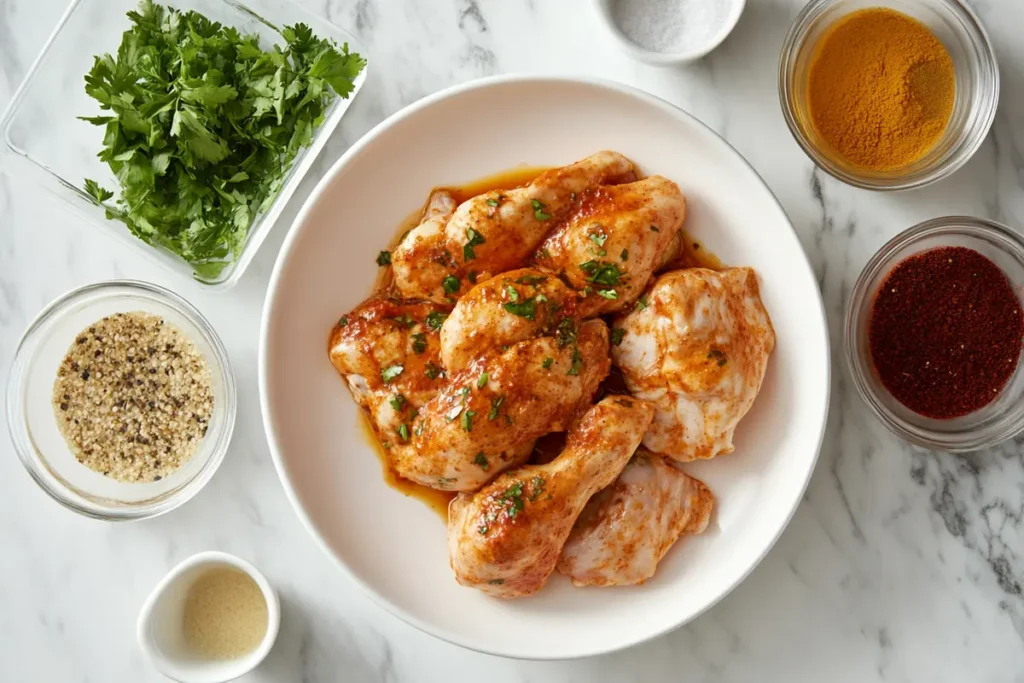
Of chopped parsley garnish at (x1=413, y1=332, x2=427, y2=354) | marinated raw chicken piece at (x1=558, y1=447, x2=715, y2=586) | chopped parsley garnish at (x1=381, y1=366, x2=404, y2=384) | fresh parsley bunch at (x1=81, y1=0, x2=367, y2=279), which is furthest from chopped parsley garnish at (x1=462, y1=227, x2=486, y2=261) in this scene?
marinated raw chicken piece at (x1=558, y1=447, x2=715, y2=586)

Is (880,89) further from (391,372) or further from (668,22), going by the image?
(391,372)

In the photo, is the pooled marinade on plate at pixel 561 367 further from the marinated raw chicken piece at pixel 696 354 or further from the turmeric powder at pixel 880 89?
the turmeric powder at pixel 880 89

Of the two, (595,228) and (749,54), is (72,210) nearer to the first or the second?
(595,228)

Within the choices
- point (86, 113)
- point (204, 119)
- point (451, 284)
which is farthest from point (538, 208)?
point (86, 113)

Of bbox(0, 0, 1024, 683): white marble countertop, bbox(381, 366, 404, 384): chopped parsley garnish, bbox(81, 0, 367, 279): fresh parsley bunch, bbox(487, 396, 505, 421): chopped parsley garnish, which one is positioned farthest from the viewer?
bbox(0, 0, 1024, 683): white marble countertop

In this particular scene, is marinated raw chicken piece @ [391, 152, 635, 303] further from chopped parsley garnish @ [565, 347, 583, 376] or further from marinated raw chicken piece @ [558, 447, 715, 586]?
marinated raw chicken piece @ [558, 447, 715, 586]

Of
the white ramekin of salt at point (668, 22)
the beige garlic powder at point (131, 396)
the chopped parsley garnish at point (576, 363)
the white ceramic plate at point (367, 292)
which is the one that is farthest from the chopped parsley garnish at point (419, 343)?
the white ramekin of salt at point (668, 22)
